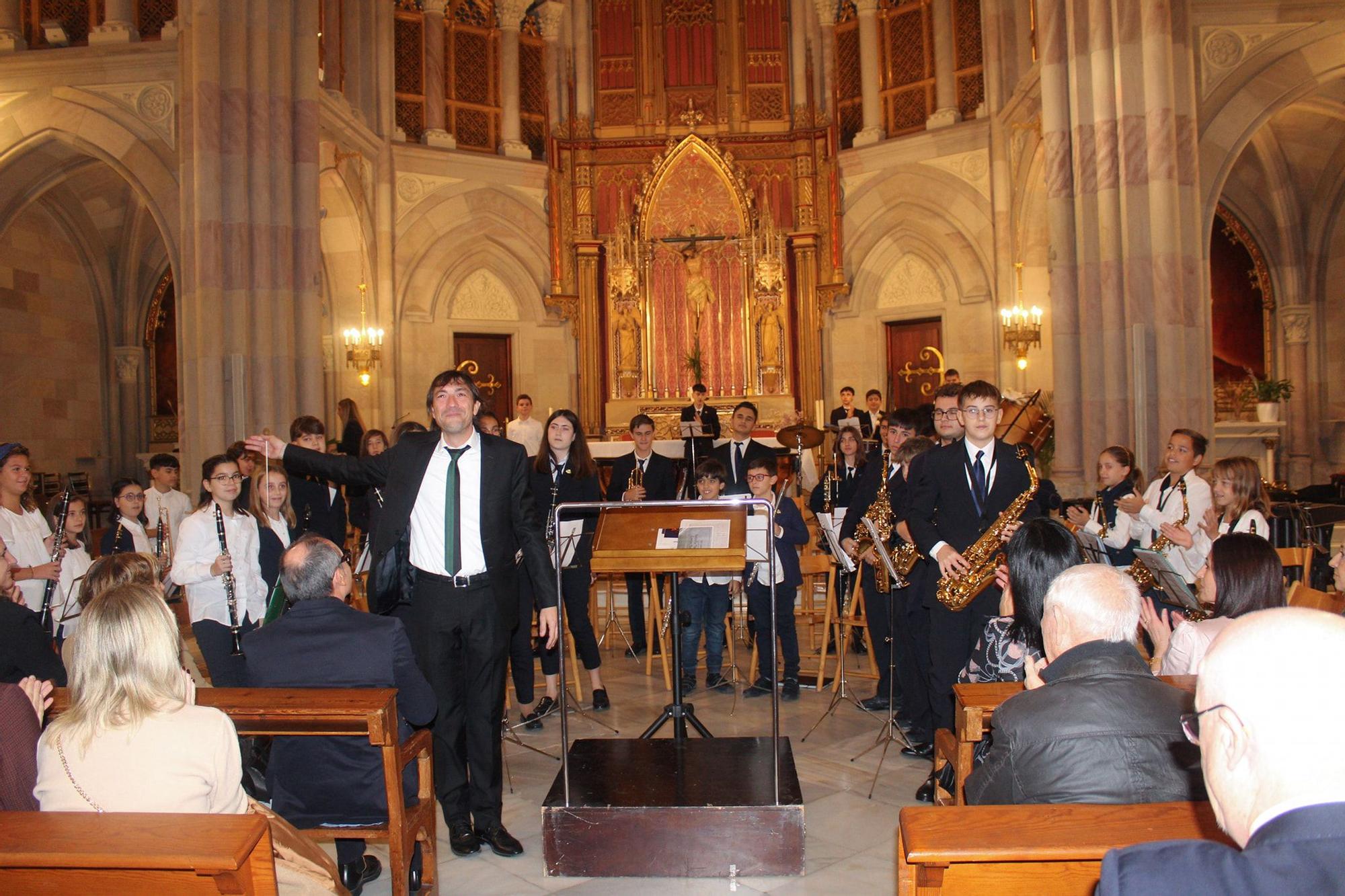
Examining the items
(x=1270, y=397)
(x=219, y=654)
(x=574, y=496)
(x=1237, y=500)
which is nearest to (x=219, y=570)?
(x=219, y=654)

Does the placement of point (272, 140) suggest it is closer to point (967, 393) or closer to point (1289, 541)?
point (967, 393)

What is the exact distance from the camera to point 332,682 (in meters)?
→ 3.42

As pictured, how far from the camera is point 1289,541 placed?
6797 millimetres

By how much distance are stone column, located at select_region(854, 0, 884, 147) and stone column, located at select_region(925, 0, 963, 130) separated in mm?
963

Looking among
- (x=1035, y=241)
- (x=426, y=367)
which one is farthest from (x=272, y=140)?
(x=1035, y=241)

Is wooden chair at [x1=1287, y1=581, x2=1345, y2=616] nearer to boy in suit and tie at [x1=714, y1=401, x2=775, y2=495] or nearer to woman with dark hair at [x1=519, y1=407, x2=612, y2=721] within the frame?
woman with dark hair at [x1=519, y1=407, x2=612, y2=721]

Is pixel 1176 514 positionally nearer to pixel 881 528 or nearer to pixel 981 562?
pixel 881 528

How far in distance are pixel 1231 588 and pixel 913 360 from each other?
1283 cm

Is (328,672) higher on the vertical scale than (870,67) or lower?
lower

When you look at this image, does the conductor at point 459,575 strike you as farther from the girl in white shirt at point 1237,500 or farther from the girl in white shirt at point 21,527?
the girl in white shirt at point 1237,500

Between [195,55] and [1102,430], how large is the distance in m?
9.35

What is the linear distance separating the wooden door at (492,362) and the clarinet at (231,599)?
1165cm

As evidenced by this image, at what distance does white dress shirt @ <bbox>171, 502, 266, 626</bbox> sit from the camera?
4.65m

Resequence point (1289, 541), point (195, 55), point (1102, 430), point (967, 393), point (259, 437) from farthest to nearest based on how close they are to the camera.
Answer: point (195, 55) < point (1102, 430) < point (1289, 541) < point (967, 393) < point (259, 437)
